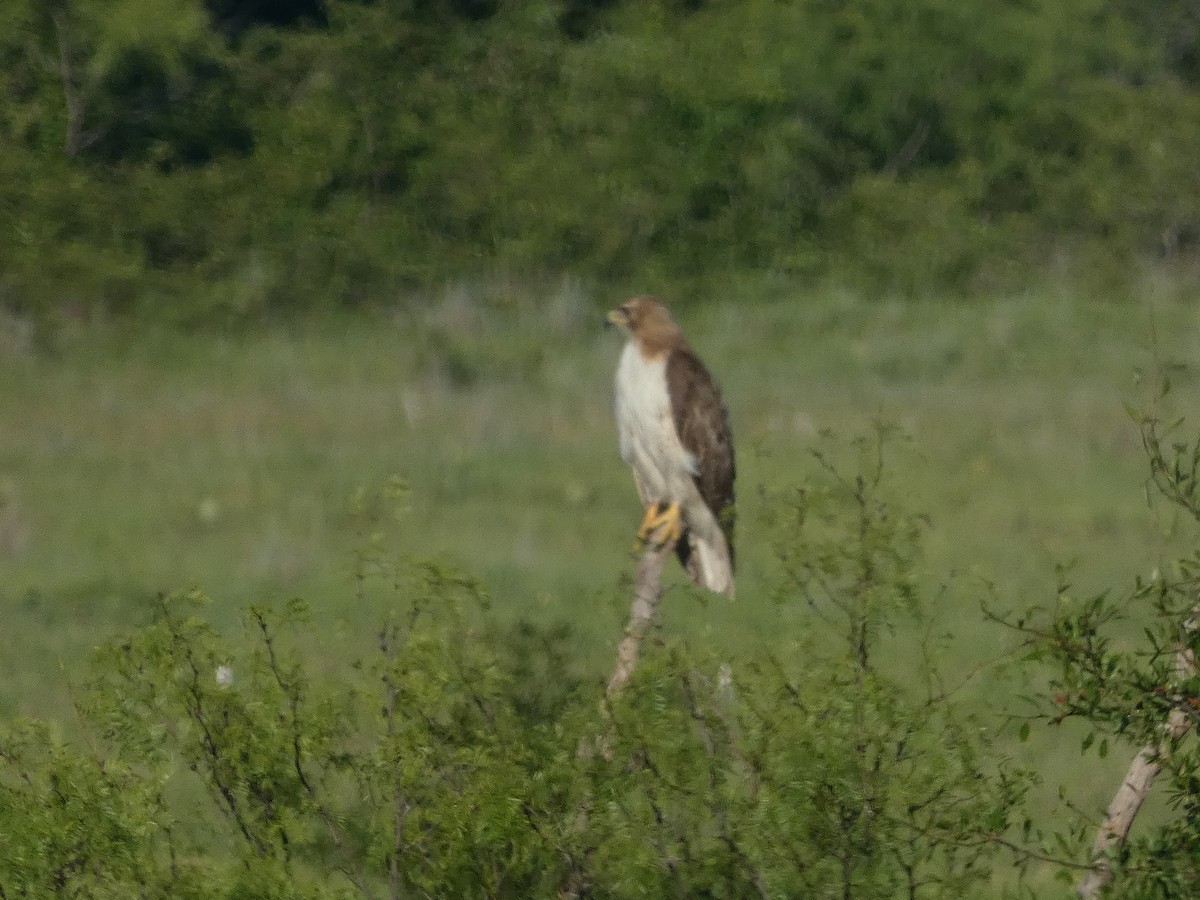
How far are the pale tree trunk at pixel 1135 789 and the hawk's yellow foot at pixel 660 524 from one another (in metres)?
2.87

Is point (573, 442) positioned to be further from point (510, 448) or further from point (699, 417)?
point (699, 417)

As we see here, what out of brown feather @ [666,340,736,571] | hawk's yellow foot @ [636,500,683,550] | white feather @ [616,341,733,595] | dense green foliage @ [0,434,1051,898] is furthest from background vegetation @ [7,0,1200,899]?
brown feather @ [666,340,736,571]

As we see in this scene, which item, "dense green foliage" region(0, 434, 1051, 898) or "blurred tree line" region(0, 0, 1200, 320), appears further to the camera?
"blurred tree line" region(0, 0, 1200, 320)

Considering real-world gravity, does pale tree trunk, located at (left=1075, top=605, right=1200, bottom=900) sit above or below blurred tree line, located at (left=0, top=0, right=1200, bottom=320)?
above

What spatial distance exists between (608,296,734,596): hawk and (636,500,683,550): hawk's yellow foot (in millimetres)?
45

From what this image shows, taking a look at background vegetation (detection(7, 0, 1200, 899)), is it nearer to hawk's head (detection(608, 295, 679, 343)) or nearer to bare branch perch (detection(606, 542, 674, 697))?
bare branch perch (detection(606, 542, 674, 697))

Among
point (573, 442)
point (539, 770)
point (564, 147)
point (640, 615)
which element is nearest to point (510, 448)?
point (573, 442)

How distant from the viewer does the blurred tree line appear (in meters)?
29.7

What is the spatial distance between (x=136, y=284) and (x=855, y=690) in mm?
23917

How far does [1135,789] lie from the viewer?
5.62 meters

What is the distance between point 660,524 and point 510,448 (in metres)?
9.52

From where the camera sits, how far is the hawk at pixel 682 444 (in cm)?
1148

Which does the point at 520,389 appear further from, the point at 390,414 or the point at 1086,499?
the point at 1086,499

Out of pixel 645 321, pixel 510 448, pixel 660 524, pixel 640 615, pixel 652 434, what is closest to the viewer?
pixel 640 615
